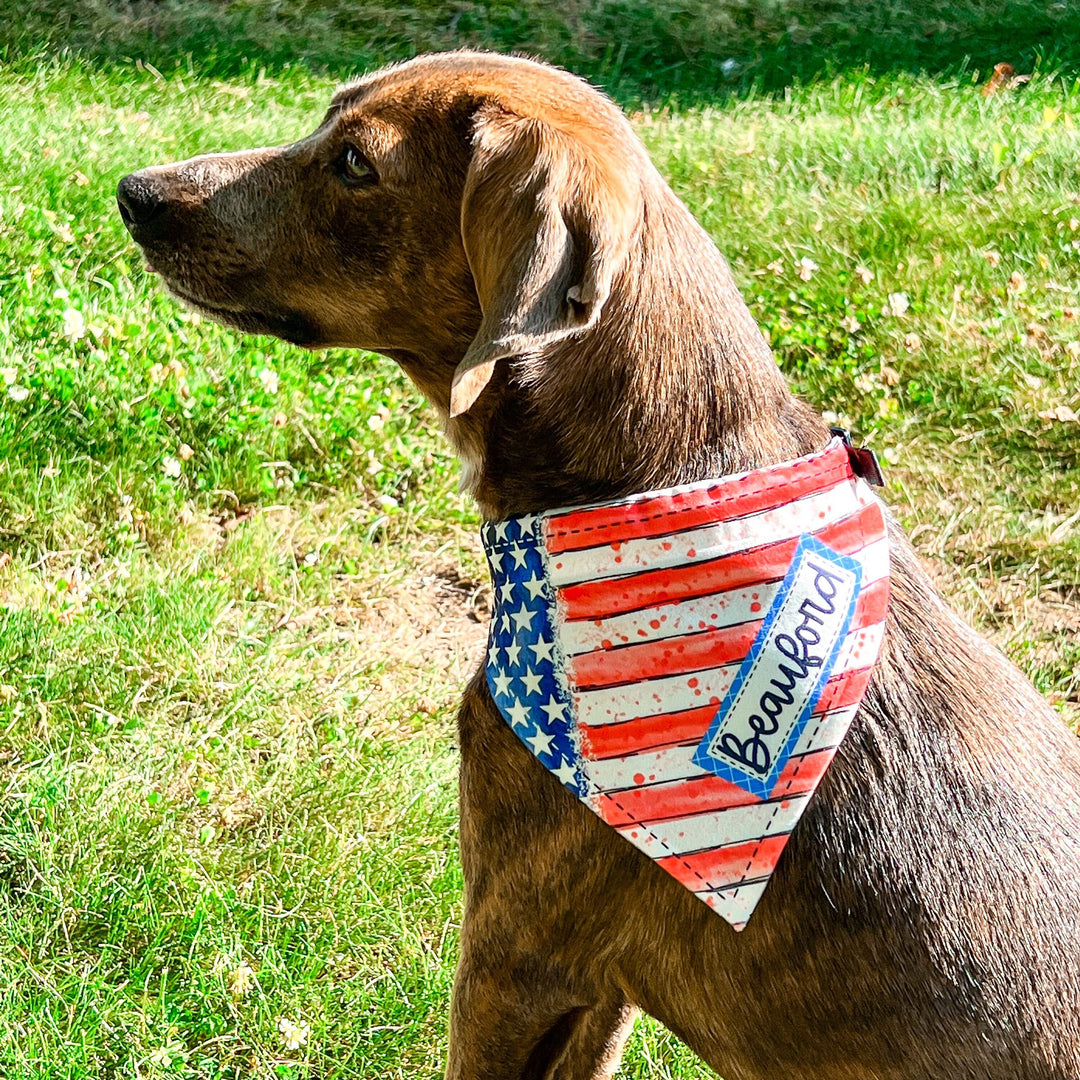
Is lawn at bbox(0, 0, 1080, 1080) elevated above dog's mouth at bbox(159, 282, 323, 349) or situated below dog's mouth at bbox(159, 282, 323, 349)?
below

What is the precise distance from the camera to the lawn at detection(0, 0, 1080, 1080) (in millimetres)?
2988

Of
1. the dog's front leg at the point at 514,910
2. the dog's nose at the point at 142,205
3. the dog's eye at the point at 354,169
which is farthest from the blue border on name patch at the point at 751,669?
the dog's nose at the point at 142,205

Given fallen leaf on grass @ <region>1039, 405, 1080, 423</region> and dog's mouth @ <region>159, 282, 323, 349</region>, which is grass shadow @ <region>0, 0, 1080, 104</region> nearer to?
fallen leaf on grass @ <region>1039, 405, 1080, 423</region>

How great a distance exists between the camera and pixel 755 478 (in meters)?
2.10

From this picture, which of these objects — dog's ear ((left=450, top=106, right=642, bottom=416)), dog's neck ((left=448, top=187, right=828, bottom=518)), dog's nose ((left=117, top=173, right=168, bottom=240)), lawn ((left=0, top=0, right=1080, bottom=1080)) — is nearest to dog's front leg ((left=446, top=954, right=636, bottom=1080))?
lawn ((left=0, top=0, right=1080, bottom=1080))

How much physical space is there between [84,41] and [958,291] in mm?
5564

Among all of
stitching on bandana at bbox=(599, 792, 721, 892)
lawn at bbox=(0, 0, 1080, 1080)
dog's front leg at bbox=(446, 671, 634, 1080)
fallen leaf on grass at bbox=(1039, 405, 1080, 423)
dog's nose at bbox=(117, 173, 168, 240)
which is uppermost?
dog's nose at bbox=(117, 173, 168, 240)

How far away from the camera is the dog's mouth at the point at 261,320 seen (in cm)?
258

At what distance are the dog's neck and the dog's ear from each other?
0.42ft

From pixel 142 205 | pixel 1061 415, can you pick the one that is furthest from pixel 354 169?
pixel 1061 415

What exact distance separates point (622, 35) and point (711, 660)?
→ 25.8 ft

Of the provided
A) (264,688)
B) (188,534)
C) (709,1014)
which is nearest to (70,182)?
(188,534)

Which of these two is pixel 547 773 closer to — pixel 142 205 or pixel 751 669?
pixel 751 669

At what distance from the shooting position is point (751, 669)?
208 cm
